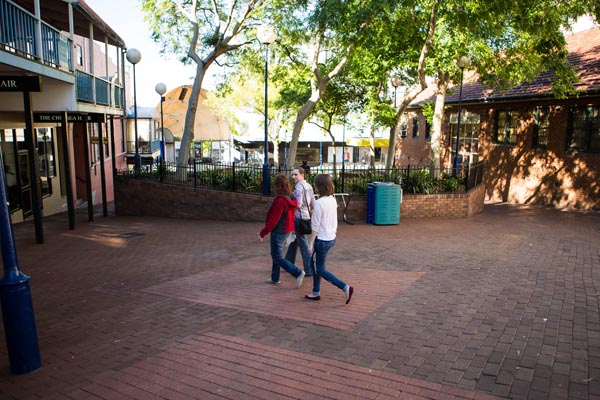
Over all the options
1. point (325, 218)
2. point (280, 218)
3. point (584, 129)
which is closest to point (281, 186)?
point (280, 218)

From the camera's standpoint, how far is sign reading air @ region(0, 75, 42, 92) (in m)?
7.63

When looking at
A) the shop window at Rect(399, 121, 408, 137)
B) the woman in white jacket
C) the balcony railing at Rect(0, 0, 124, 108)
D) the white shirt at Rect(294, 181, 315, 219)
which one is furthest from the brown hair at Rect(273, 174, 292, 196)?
the shop window at Rect(399, 121, 408, 137)

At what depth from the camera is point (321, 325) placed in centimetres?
538

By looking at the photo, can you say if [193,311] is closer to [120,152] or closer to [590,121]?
[590,121]

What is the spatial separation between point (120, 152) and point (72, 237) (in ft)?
64.2

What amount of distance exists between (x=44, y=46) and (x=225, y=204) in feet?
20.3

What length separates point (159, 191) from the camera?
15797 millimetres

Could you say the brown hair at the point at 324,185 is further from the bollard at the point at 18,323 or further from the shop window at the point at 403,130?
the shop window at the point at 403,130

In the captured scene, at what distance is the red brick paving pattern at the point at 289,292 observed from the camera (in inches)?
228

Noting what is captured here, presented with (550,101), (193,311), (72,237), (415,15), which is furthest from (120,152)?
(193,311)

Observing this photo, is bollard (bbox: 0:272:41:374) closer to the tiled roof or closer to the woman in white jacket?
the woman in white jacket

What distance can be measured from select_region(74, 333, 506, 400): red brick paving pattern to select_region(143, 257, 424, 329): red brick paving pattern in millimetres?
1072

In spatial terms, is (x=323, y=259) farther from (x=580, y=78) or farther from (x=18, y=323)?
(x=580, y=78)

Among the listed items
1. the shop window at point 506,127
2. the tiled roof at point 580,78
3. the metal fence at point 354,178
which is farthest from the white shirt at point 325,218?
the shop window at point 506,127
